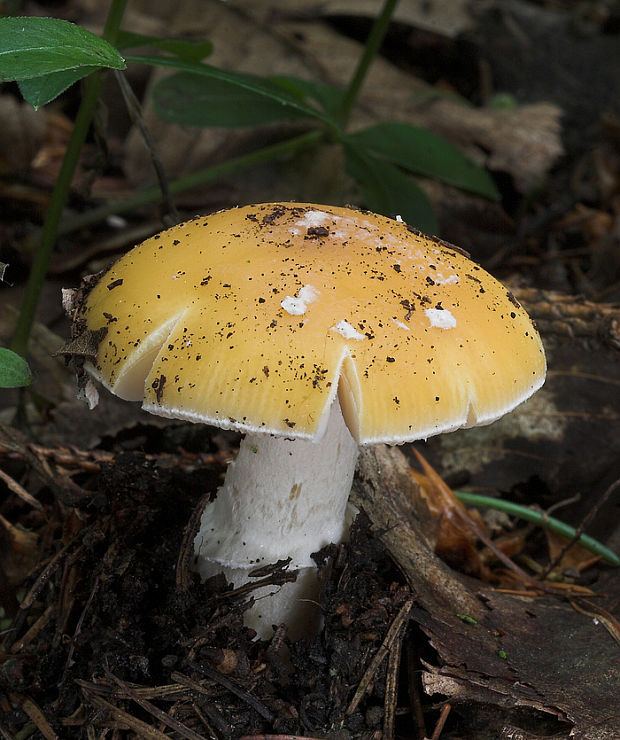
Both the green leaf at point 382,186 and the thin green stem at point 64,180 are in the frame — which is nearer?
the thin green stem at point 64,180

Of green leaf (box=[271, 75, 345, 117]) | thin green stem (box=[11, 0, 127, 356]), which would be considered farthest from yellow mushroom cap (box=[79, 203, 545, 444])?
green leaf (box=[271, 75, 345, 117])

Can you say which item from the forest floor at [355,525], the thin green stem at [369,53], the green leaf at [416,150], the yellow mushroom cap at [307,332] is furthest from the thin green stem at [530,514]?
the thin green stem at [369,53]

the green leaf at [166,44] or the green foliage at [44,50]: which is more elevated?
the green foliage at [44,50]

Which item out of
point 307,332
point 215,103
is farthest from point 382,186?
point 307,332

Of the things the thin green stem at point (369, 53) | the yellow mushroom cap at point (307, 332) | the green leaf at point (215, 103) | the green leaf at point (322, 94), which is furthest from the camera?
the green leaf at point (322, 94)

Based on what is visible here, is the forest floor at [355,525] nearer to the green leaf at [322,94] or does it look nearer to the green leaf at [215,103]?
the green leaf at [215,103]

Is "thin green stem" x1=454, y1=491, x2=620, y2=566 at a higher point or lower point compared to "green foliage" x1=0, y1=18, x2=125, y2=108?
lower

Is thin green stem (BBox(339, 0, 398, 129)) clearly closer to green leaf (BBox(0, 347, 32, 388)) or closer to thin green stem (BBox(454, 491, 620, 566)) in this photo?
thin green stem (BBox(454, 491, 620, 566))

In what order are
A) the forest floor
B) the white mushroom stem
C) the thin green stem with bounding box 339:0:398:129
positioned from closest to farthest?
the forest floor → the white mushroom stem → the thin green stem with bounding box 339:0:398:129
